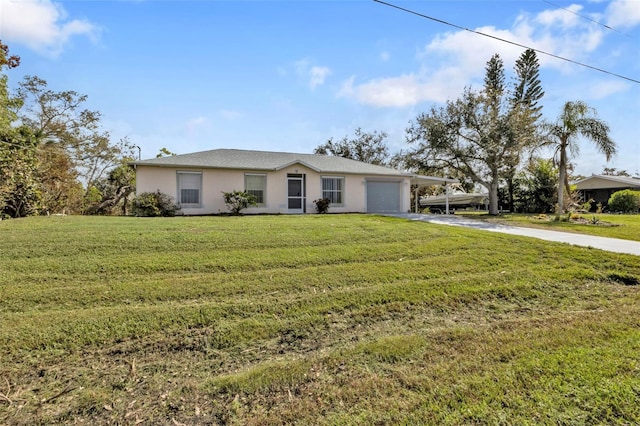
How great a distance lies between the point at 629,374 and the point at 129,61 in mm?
12836

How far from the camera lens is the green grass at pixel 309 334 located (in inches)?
104

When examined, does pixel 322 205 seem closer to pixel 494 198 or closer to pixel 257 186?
pixel 257 186

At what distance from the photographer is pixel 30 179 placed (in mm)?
12898

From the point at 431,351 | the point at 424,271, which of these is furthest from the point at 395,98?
the point at 431,351

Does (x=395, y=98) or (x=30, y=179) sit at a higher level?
(x=395, y=98)

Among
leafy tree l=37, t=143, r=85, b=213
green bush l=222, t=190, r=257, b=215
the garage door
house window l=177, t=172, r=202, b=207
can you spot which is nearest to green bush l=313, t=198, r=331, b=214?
the garage door

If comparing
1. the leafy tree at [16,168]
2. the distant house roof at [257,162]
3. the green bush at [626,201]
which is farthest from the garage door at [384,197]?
the green bush at [626,201]

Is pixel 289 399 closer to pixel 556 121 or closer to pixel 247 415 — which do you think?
pixel 247 415

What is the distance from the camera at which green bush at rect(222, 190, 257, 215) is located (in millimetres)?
14812

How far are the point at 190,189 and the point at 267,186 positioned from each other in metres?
3.61

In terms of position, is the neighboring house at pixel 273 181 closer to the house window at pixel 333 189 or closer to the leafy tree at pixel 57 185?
the house window at pixel 333 189

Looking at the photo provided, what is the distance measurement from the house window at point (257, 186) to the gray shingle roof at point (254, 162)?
60cm

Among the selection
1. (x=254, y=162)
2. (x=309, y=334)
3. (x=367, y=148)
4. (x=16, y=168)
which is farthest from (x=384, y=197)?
(x=367, y=148)

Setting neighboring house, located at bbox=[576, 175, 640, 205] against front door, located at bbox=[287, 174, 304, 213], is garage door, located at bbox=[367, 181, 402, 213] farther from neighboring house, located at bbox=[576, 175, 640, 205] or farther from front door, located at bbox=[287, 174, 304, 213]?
neighboring house, located at bbox=[576, 175, 640, 205]
